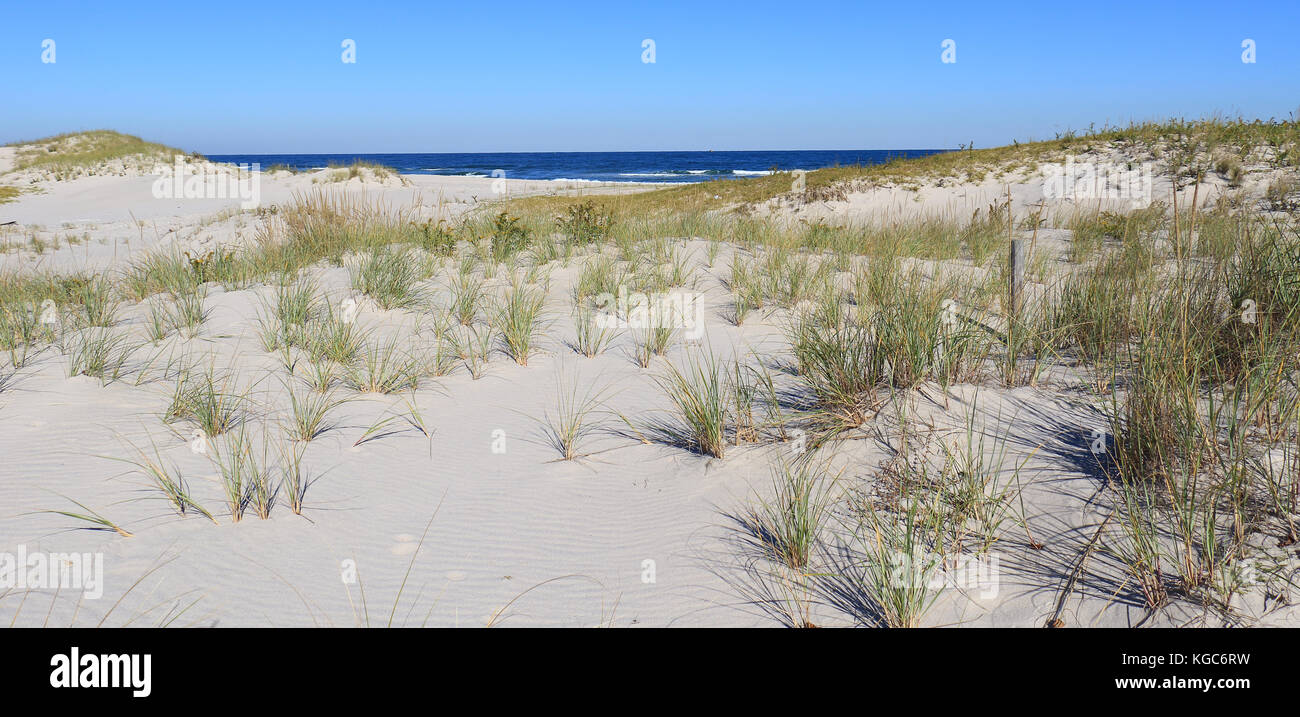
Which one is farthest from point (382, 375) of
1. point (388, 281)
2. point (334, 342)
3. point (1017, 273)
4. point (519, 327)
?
point (1017, 273)

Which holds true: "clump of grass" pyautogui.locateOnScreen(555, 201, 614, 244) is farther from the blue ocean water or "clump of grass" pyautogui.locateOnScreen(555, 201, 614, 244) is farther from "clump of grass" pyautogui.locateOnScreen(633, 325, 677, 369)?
the blue ocean water

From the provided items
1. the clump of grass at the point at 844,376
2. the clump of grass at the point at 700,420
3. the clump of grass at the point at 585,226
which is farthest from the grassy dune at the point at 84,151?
the clump of grass at the point at 844,376

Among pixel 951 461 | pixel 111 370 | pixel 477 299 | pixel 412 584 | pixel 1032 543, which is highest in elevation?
pixel 477 299

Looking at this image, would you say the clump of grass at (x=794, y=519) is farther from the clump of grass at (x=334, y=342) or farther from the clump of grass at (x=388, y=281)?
the clump of grass at (x=388, y=281)

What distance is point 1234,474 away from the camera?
207 cm

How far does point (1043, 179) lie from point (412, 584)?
17740 mm

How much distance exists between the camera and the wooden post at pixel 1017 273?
14.0ft

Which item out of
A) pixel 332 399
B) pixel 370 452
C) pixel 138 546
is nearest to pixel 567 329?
pixel 332 399

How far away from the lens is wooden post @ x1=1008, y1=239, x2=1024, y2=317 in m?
4.26

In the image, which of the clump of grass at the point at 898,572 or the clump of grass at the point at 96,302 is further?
the clump of grass at the point at 96,302

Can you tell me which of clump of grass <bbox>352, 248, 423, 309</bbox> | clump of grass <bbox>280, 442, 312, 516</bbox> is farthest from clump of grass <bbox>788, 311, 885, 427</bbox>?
clump of grass <bbox>352, 248, 423, 309</bbox>

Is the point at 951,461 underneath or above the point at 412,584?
above

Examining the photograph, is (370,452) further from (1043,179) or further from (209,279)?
(1043,179)
